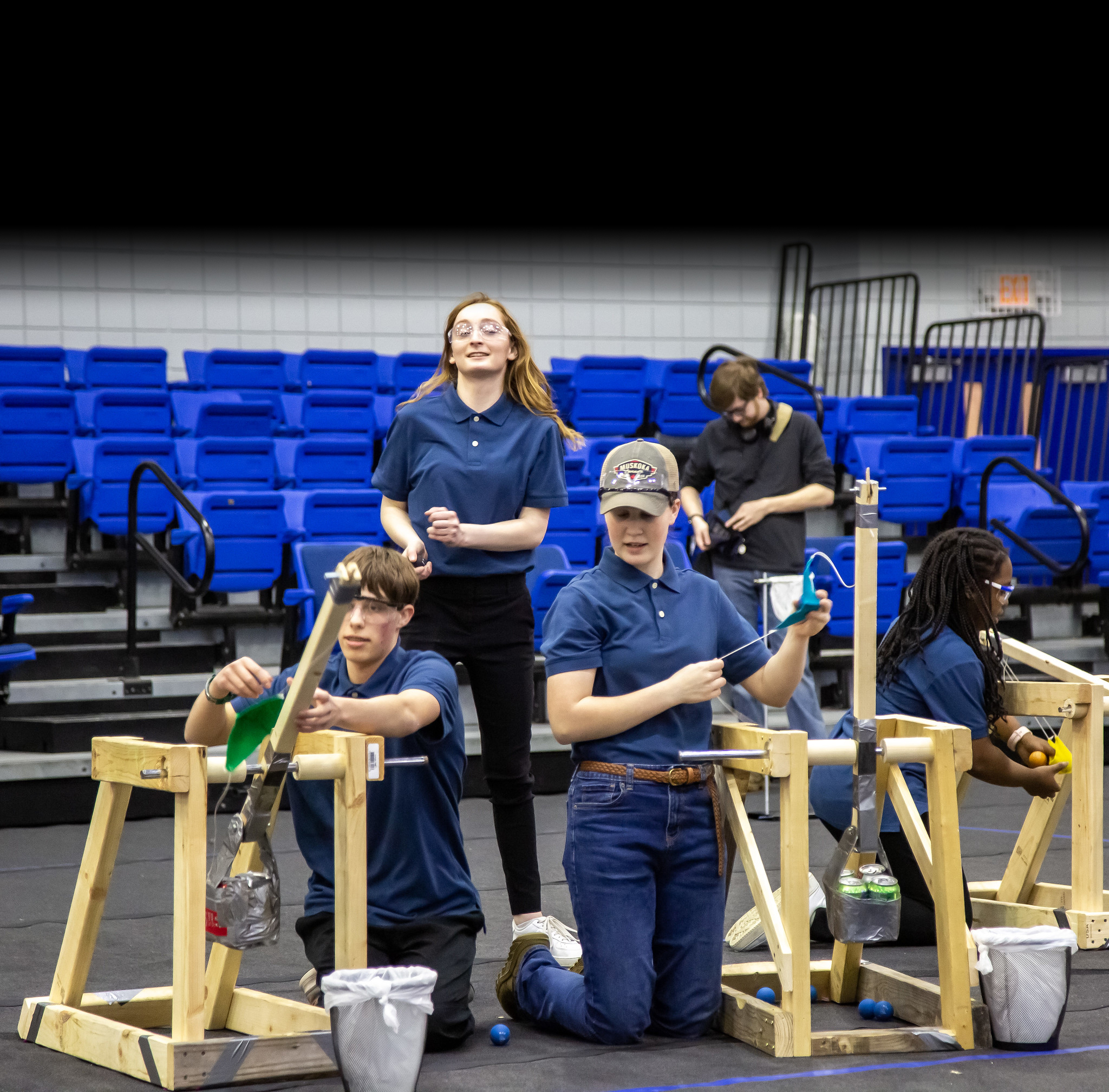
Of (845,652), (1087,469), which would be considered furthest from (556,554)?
(1087,469)

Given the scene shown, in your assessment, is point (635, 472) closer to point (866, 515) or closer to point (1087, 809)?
point (866, 515)

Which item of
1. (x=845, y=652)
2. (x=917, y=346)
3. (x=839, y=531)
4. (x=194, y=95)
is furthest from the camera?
(x=917, y=346)

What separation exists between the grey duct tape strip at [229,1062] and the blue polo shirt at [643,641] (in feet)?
2.81

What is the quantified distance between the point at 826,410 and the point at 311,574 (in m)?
4.79

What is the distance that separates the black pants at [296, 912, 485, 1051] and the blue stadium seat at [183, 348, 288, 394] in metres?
6.54

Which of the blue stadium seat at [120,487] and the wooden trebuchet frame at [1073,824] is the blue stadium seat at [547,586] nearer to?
the blue stadium seat at [120,487]

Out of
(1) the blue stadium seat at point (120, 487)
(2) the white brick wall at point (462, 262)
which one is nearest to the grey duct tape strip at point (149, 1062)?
(2) the white brick wall at point (462, 262)

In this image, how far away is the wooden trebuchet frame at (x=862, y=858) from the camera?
2.87m

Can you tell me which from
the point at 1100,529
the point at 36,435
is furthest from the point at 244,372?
the point at 1100,529

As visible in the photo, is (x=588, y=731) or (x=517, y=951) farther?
(x=517, y=951)

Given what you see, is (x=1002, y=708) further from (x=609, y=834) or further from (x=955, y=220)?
(x=955, y=220)

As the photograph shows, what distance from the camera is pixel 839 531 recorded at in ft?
29.6

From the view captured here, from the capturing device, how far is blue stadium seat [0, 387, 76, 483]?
745 cm

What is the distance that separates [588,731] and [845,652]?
15.4 ft
